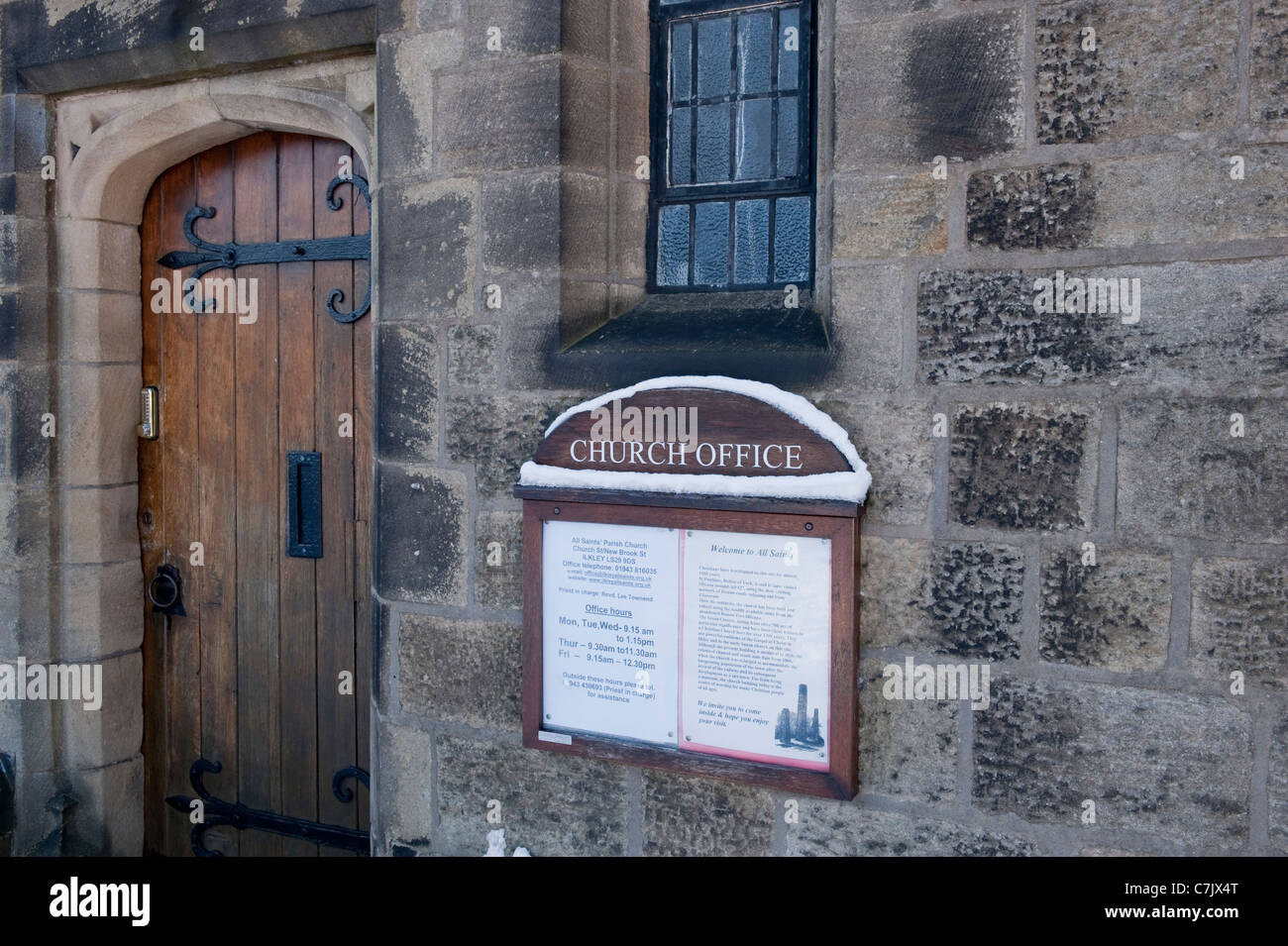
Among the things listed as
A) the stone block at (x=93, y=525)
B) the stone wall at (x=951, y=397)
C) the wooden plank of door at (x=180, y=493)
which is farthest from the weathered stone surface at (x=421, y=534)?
the stone block at (x=93, y=525)

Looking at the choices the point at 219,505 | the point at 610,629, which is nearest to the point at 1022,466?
the point at 610,629

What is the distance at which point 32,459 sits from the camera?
11.5ft

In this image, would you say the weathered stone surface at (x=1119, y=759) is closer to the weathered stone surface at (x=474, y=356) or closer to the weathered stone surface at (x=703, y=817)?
the weathered stone surface at (x=703, y=817)

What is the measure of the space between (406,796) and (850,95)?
212cm

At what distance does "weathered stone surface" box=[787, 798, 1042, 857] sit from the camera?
2246mm

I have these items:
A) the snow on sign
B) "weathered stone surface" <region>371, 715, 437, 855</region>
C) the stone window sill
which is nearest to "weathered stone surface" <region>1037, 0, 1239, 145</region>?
the stone window sill

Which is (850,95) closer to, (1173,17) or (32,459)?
(1173,17)

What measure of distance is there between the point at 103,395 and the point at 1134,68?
3168 millimetres

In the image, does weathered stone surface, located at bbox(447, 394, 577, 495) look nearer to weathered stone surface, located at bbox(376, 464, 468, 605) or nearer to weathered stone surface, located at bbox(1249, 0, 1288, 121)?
weathered stone surface, located at bbox(376, 464, 468, 605)

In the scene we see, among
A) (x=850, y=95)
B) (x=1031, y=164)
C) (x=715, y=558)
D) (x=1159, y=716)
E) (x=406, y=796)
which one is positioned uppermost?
(x=850, y=95)

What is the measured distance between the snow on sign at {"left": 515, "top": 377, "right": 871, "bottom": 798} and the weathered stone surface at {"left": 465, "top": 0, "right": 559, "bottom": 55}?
92cm

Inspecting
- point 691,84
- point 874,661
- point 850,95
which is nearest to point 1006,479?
point 874,661

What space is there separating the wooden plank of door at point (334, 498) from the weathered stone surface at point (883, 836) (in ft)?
5.14

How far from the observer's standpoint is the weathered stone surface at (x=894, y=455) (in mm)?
2279
